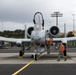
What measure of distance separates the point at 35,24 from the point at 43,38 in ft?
6.06

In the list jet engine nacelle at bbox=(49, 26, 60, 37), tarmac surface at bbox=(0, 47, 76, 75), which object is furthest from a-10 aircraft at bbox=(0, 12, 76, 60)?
tarmac surface at bbox=(0, 47, 76, 75)

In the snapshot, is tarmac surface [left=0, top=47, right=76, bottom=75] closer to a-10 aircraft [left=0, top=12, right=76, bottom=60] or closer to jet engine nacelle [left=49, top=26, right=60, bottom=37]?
a-10 aircraft [left=0, top=12, right=76, bottom=60]

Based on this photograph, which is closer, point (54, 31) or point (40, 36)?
point (40, 36)

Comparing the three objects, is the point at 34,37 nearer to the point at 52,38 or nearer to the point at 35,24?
the point at 35,24
